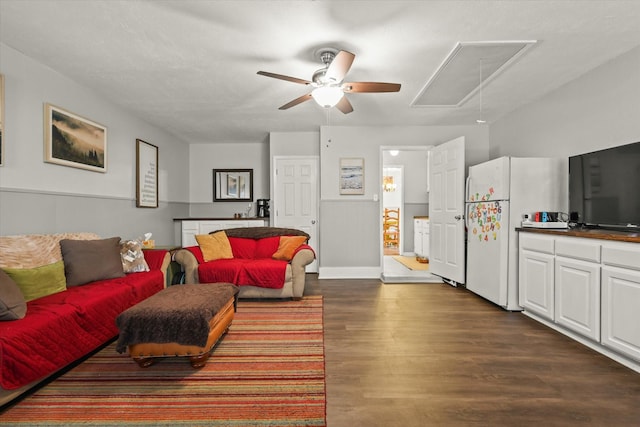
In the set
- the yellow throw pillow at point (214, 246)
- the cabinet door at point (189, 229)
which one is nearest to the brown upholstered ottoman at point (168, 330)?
the yellow throw pillow at point (214, 246)

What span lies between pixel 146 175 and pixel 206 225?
1.26m

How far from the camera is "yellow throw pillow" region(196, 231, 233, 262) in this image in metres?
3.96

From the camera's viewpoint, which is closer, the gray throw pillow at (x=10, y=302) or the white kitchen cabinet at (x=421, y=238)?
the gray throw pillow at (x=10, y=302)

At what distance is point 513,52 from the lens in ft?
8.82

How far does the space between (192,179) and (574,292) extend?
19.7 feet

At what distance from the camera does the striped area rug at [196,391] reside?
164cm

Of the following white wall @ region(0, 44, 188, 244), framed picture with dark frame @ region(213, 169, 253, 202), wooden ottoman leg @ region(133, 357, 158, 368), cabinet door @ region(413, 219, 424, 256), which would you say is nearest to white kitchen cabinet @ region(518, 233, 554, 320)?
wooden ottoman leg @ region(133, 357, 158, 368)

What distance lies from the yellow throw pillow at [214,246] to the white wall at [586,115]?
416 cm

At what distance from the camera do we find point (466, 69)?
3018 millimetres

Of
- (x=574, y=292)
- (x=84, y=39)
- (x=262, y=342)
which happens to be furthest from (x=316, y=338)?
(x=84, y=39)

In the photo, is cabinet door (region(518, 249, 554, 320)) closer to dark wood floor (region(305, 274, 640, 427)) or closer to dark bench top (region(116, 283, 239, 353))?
dark wood floor (region(305, 274, 640, 427))

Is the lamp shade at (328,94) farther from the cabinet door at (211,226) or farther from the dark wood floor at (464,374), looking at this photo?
the cabinet door at (211,226)

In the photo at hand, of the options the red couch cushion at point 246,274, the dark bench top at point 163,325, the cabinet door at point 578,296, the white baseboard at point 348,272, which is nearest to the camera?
the dark bench top at point 163,325

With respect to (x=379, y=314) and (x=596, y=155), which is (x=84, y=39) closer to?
(x=379, y=314)
